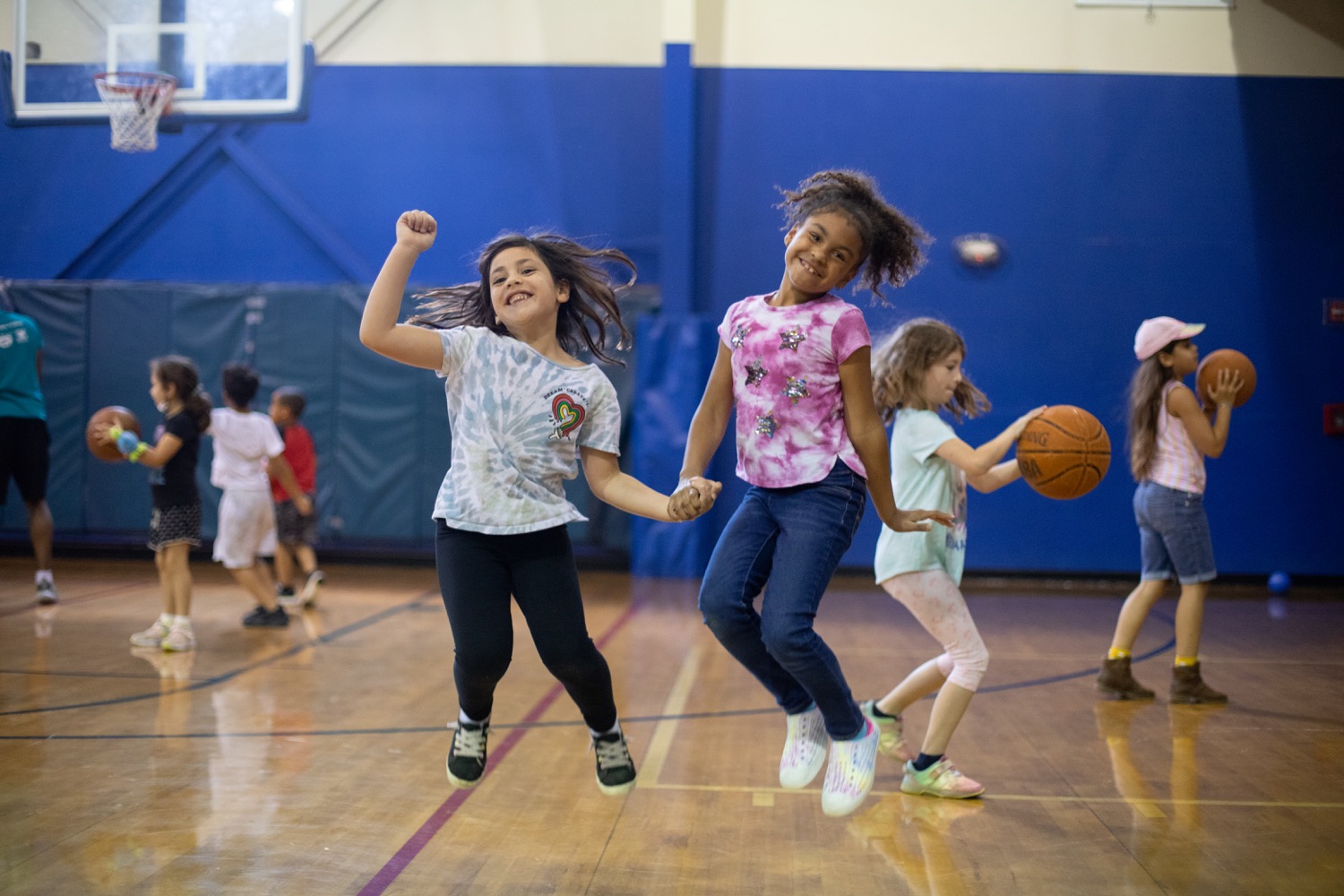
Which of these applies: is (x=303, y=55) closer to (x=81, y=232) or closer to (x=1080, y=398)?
(x=81, y=232)

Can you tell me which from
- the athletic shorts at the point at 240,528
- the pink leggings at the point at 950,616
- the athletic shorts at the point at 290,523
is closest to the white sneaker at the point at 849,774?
the pink leggings at the point at 950,616

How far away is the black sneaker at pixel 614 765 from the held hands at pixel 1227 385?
3.22 meters

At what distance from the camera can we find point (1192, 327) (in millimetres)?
4781

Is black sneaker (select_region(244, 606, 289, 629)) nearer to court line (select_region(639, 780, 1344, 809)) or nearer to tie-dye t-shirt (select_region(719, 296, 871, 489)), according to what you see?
court line (select_region(639, 780, 1344, 809))

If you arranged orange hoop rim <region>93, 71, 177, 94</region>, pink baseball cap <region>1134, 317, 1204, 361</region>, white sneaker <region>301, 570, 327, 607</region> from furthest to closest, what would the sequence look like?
1. orange hoop rim <region>93, 71, 177, 94</region>
2. white sneaker <region>301, 570, 327, 607</region>
3. pink baseball cap <region>1134, 317, 1204, 361</region>

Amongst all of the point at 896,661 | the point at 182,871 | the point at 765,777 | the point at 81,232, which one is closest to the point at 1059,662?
the point at 896,661

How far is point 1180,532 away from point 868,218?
2.57m

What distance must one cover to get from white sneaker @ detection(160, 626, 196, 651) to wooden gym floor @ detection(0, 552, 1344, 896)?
94 millimetres

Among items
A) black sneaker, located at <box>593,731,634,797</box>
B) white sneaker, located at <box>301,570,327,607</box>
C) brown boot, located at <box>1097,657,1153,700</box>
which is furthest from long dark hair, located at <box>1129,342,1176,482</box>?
white sneaker, located at <box>301,570,327,607</box>

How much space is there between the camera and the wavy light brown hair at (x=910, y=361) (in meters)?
3.58

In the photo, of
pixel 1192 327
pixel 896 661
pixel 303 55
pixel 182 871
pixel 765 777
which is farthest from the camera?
pixel 303 55

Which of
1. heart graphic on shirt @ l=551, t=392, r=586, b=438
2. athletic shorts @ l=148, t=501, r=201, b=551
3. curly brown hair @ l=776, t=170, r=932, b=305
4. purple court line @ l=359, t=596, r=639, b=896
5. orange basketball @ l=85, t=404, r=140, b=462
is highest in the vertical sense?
curly brown hair @ l=776, t=170, r=932, b=305

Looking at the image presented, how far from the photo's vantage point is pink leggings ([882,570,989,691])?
3.49m

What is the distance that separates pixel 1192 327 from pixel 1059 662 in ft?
5.96
